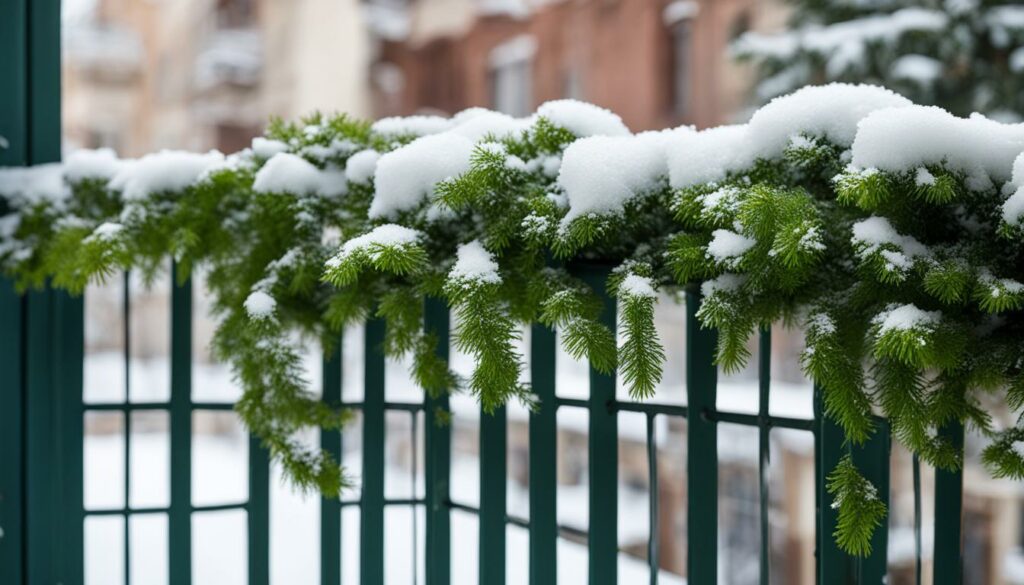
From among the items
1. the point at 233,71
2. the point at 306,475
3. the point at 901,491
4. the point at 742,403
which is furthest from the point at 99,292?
the point at 306,475

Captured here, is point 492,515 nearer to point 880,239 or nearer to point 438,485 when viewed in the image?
point 438,485

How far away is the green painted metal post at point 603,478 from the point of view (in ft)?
6.44

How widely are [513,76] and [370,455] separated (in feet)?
40.1

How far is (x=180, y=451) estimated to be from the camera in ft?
7.63

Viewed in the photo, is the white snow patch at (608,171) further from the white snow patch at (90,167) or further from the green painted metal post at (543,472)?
the white snow patch at (90,167)

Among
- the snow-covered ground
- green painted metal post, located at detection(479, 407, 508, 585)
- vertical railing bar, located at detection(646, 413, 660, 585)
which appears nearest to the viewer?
vertical railing bar, located at detection(646, 413, 660, 585)

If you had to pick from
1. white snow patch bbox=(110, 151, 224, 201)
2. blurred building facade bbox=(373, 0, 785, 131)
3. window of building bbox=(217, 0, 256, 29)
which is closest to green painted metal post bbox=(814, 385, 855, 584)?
white snow patch bbox=(110, 151, 224, 201)

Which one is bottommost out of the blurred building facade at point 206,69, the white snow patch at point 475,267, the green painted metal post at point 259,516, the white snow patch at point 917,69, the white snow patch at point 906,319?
the green painted metal post at point 259,516

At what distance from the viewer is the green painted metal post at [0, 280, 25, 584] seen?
2.38 m

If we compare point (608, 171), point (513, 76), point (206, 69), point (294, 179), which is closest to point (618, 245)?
point (608, 171)

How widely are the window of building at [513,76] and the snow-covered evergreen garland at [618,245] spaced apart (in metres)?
11.5

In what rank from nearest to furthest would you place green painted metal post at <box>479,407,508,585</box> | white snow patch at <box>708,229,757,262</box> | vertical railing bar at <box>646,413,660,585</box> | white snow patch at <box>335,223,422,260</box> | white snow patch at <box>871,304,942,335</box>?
1. white snow patch at <box>871,304,942,335</box>
2. white snow patch at <box>708,229,757,262</box>
3. white snow patch at <box>335,223,422,260</box>
4. vertical railing bar at <box>646,413,660,585</box>
5. green painted metal post at <box>479,407,508,585</box>

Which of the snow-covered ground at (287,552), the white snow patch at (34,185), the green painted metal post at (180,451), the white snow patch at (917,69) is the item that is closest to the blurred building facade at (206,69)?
the white snow patch at (917,69)

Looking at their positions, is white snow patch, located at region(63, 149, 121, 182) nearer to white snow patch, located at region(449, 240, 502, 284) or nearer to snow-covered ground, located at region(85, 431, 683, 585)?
snow-covered ground, located at region(85, 431, 683, 585)
